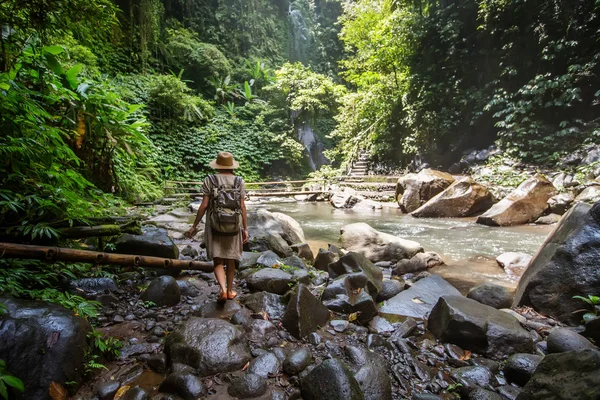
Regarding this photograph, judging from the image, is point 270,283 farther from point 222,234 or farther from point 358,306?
point 358,306

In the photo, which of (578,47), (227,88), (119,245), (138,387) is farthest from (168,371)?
(227,88)

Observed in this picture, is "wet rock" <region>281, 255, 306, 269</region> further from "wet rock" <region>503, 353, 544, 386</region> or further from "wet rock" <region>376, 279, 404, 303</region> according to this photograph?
"wet rock" <region>503, 353, 544, 386</region>

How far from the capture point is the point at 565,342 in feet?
7.86

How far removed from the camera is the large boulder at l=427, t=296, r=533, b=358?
2516mm

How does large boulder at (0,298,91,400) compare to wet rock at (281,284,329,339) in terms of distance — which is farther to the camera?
wet rock at (281,284,329,339)

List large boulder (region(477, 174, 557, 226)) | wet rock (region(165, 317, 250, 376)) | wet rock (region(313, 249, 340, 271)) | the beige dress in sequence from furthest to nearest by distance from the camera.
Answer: large boulder (region(477, 174, 557, 226)), wet rock (region(313, 249, 340, 271)), the beige dress, wet rock (region(165, 317, 250, 376))

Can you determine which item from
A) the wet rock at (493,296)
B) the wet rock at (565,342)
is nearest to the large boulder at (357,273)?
the wet rock at (493,296)

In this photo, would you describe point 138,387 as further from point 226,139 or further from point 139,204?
point 226,139

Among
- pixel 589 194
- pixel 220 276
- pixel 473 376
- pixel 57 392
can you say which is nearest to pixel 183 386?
pixel 57 392

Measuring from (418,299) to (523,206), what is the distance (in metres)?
7.14

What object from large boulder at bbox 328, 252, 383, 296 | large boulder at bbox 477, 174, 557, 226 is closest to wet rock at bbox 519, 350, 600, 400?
large boulder at bbox 328, 252, 383, 296

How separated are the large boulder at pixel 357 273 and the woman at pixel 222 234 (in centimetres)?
133

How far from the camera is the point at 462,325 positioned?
8.63 feet

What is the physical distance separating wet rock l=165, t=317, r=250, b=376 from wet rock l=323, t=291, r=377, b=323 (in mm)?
1193
